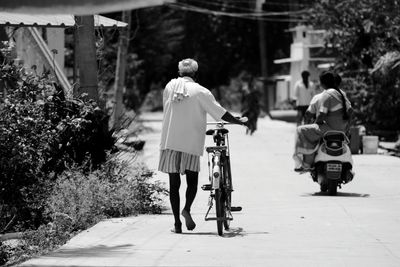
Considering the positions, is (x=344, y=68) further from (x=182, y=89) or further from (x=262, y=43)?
(x=262, y=43)

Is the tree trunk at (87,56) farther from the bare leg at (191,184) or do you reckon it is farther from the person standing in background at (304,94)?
the person standing in background at (304,94)

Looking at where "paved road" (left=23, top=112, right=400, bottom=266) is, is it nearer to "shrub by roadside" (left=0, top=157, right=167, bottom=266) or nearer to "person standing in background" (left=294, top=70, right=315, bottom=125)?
"shrub by roadside" (left=0, top=157, right=167, bottom=266)

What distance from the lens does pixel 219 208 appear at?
36.7ft

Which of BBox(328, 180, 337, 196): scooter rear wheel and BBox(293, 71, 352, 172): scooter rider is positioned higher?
BBox(293, 71, 352, 172): scooter rider

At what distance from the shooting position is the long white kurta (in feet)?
37.2

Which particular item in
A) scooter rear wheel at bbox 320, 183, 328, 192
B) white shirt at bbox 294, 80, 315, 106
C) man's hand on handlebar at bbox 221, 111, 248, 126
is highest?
man's hand on handlebar at bbox 221, 111, 248, 126

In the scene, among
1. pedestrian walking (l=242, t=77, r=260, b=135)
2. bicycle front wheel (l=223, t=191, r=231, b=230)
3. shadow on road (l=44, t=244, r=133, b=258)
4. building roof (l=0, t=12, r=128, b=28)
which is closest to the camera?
shadow on road (l=44, t=244, r=133, b=258)

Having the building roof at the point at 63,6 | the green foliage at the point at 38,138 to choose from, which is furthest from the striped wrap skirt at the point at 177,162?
the building roof at the point at 63,6

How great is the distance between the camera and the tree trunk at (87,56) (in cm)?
1493

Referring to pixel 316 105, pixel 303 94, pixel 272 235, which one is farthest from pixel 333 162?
pixel 303 94

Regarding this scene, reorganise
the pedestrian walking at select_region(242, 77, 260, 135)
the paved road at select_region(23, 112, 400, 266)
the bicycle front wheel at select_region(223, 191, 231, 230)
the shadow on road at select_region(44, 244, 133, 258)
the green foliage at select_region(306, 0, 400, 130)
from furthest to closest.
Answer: the pedestrian walking at select_region(242, 77, 260, 135) → the green foliage at select_region(306, 0, 400, 130) → the bicycle front wheel at select_region(223, 191, 231, 230) → the shadow on road at select_region(44, 244, 133, 258) → the paved road at select_region(23, 112, 400, 266)

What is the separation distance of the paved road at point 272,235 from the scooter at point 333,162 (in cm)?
26

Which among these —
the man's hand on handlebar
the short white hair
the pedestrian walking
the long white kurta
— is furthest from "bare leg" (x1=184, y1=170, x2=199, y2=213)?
the pedestrian walking

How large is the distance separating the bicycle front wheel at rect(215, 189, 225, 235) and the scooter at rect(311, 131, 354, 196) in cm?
479
